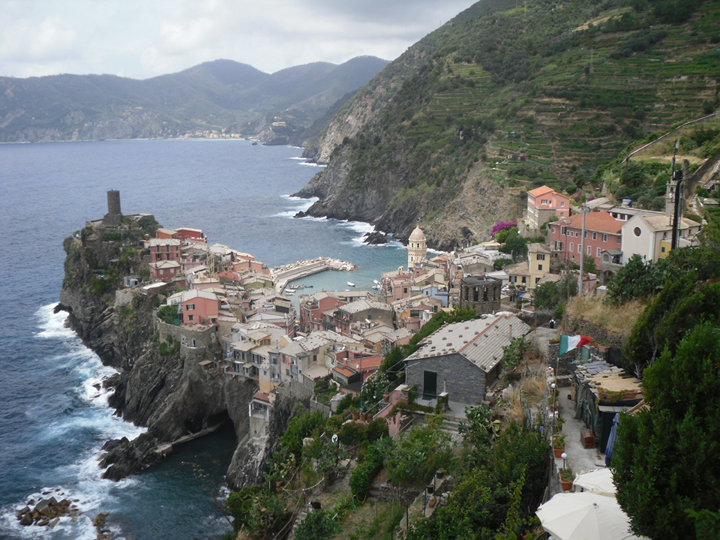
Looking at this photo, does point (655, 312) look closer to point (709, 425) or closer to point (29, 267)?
point (709, 425)

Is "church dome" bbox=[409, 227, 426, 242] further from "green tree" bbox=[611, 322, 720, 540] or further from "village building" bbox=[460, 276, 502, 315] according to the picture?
"green tree" bbox=[611, 322, 720, 540]

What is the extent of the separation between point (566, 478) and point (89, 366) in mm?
41194

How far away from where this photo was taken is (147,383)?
37281 mm

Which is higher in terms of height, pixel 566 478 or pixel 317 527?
pixel 566 478

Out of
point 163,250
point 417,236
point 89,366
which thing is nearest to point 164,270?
point 163,250

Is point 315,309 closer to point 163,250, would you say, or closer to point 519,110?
point 163,250

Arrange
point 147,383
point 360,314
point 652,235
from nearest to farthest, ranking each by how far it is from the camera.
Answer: point 652,235
point 147,383
point 360,314

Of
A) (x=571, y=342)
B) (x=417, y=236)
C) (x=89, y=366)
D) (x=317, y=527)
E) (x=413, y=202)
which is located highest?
(x=571, y=342)

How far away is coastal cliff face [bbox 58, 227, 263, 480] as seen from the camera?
32.5 metres

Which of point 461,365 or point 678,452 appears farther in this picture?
point 461,365

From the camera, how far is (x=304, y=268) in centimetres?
6369

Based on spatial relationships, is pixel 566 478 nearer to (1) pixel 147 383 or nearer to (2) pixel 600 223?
(2) pixel 600 223

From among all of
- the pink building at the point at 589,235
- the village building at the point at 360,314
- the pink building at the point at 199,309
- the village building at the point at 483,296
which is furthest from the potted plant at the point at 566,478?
the pink building at the point at 199,309

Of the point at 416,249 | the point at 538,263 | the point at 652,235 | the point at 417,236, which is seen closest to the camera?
the point at 652,235
